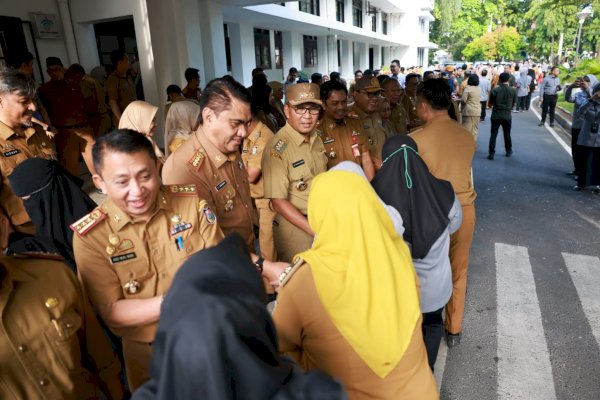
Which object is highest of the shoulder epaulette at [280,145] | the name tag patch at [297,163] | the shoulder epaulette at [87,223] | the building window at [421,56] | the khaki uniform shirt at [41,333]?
the building window at [421,56]

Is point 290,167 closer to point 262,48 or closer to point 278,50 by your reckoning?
point 262,48

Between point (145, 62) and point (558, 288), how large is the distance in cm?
784

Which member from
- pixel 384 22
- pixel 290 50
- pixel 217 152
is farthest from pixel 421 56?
pixel 217 152

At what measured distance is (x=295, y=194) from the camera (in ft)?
9.04

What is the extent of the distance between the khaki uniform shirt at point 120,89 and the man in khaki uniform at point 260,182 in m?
4.23

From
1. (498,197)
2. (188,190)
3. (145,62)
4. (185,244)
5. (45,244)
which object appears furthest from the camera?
(145,62)

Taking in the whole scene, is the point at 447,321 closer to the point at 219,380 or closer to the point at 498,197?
the point at 219,380

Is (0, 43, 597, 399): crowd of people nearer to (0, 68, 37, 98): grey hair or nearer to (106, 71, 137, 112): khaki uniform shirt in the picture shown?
(0, 68, 37, 98): grey hair

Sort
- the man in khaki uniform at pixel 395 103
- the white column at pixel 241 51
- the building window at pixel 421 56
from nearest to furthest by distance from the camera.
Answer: the man in khaki uniform at pixel 395 103, the white column at pixel 241 51, the building window at pixel 421 56

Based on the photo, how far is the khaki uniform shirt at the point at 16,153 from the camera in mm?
2619

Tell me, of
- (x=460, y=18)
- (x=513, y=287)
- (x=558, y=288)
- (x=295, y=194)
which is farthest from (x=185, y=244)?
(x=460, y=18)

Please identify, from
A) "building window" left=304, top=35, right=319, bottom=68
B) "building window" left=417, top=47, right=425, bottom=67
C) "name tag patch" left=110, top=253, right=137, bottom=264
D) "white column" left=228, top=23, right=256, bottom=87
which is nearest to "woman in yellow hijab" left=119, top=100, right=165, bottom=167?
"name tag patch" left=110, top=253, right=137, bottom=264

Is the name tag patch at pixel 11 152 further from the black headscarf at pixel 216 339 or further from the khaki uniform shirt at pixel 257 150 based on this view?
the black headscarf at pixel 216 339

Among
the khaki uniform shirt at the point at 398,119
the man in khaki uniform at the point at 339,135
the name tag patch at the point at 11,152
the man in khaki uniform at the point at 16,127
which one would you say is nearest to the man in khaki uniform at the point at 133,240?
the man in khaki uniform at the point at 16,127
